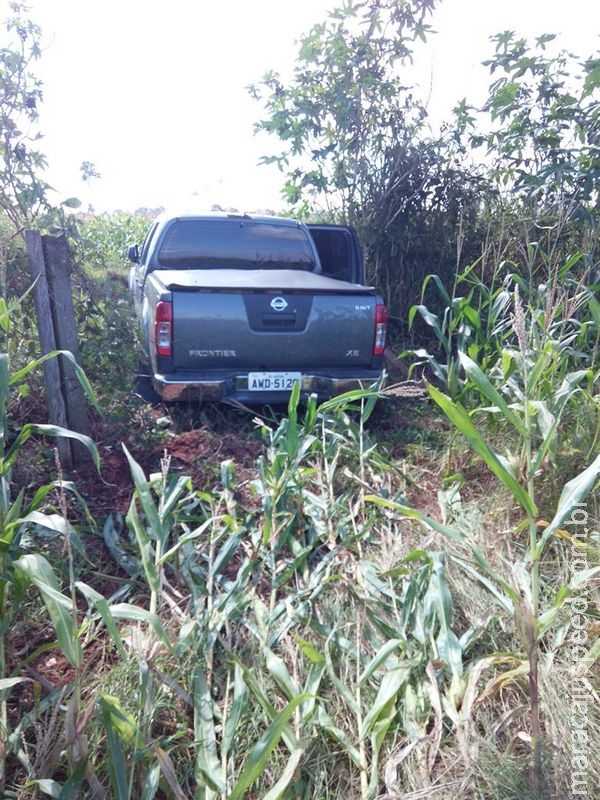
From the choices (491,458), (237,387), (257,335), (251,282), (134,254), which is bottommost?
(237,387)

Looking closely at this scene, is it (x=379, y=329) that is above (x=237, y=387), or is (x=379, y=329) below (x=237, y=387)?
above

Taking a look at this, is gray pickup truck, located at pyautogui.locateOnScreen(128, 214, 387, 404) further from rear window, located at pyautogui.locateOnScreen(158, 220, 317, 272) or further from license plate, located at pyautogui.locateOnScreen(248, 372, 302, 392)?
rear window, located at pyautogui.locateOnScreen(158, 220, 317, 272)

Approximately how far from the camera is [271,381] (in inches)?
185

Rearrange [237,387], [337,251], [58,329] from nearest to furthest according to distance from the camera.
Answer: [58,329], [237,387], [337,251]

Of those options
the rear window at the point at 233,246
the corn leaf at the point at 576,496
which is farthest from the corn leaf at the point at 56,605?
the rear window at the point at 233,246

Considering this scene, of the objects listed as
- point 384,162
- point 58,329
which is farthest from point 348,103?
point 58,329

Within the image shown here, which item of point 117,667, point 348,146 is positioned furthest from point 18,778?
point 348,146

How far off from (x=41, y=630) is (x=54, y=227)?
11.1ft

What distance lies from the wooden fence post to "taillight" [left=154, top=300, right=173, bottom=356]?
0.56m

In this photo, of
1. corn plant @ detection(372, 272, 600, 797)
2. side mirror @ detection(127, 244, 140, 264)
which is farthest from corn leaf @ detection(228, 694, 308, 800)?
side mirror @ detection(127, 244, 140, 264)

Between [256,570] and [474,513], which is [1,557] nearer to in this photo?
[256,570]

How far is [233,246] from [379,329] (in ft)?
5.97

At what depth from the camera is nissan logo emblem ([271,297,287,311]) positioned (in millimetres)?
4641

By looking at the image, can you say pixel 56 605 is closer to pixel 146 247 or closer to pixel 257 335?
pixel 257 335
